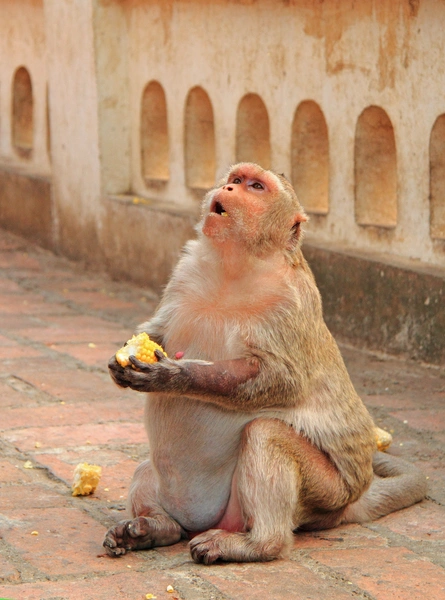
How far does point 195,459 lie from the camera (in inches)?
150

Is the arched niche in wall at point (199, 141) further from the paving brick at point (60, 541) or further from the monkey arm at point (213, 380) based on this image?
the monkey arm at point (213, 380)

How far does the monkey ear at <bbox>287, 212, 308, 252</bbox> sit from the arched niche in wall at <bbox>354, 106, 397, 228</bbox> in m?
2.79

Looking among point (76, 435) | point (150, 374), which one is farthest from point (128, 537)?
point (76, 435)

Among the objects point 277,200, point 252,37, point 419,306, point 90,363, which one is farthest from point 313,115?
point 277,200

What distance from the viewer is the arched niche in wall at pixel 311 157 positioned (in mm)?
7078

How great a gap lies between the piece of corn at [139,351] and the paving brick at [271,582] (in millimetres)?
650

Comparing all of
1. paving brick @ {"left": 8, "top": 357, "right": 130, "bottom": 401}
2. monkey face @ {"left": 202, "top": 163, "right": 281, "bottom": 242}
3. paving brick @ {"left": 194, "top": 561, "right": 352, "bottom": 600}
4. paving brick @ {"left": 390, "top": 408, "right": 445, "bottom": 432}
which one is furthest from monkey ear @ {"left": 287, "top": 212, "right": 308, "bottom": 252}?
paving brick @ {"left": 8, "top": 357, "right": 130, "bottom": 401}

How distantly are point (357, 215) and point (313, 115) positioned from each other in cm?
75

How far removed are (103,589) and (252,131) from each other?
15.4 feet

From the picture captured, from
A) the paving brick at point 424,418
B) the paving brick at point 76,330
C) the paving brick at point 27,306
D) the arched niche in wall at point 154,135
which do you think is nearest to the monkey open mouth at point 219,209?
the paving brick at point 424,418

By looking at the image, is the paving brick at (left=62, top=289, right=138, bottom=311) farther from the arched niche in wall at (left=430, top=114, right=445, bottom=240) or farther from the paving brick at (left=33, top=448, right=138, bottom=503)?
the paving brick at (left=33, top=448, right=138, bottom=503)

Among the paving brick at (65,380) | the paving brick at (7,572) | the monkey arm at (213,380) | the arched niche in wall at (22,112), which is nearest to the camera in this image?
the paving brick at (7,572)

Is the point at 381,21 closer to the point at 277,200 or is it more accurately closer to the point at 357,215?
the point at 357,215

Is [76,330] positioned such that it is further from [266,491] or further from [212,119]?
[266,491]
